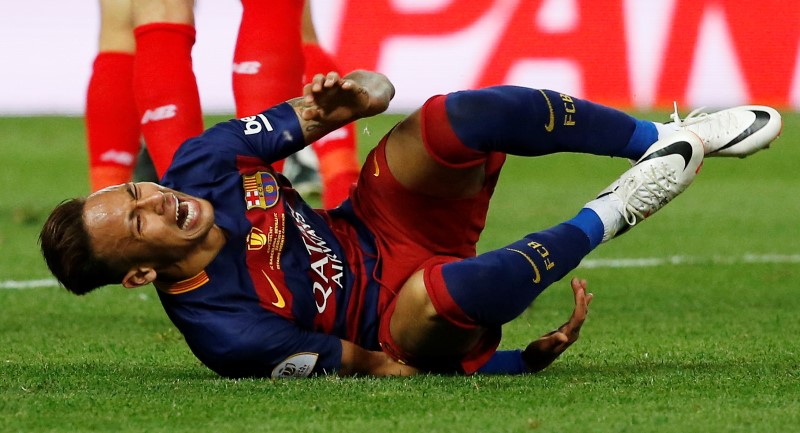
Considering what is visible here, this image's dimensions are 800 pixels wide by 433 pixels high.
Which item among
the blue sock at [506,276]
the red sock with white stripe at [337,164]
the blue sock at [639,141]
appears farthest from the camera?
the red sock with white stripe at [337,164]

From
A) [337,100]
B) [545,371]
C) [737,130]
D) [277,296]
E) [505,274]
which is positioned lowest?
[545,371]

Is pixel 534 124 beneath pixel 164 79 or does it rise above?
above

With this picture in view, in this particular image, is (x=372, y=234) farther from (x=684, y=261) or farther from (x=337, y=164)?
(x=684, y=261)

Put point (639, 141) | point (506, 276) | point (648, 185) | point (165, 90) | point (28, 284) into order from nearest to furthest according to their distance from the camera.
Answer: point (506, 276) < point (648, 185) < point (639, 141) < point (165, 90) < point (28, 284)

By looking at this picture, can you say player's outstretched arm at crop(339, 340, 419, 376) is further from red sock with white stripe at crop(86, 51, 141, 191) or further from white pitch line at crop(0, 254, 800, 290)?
white pitch line at crop(0, 254, 800, 290)

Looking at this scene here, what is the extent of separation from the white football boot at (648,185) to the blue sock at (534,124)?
0.09 m

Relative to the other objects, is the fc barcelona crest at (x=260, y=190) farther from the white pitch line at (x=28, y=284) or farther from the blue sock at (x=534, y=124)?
the white pitch line at (x=28, y=284)

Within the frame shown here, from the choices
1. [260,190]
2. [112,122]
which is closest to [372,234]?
[260,190]

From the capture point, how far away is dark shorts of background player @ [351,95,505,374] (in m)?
2.96

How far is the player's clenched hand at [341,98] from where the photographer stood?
2959 millimetres

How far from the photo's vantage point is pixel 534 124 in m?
3.02

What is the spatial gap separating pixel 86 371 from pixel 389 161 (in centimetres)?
82

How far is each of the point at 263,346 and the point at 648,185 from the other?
0.94m

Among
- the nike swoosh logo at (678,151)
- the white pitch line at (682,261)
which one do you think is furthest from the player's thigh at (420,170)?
the white pitch line at (682,261)
